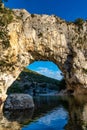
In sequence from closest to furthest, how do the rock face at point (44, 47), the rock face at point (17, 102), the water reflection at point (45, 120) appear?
the water reflection at point (45, 120) < the rock face at point (17, 102) < the rock face at point (44, 47)

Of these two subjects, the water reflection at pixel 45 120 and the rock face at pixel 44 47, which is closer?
the water reflection at pixel 45 120

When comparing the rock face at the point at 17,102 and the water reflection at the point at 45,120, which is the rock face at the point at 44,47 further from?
the water reflection at the point at 45,120

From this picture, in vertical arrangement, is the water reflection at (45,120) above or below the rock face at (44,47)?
below

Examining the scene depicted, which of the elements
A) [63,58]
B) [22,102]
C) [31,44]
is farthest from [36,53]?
[22,102]

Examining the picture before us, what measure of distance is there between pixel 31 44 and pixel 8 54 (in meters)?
8.49

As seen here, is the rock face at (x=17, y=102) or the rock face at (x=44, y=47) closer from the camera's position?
the rock face at (x=17, y=102)

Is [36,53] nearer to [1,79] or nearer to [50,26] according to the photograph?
[50,26]

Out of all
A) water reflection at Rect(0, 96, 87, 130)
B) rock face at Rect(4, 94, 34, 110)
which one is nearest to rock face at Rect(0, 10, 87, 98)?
rock face at Rect(4, 94, 34, 110)

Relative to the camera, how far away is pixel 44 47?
2810 inches

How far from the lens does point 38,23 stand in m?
72.4

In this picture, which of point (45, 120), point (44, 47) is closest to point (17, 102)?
point (45, 120)

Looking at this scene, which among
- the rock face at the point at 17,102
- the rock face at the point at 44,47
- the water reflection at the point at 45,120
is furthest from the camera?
the rock face at the point at 44,47

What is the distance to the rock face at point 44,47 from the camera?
2522 inches

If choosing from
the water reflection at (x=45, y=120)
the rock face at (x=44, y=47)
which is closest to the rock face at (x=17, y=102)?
the rock face at (x=44, y=47)
